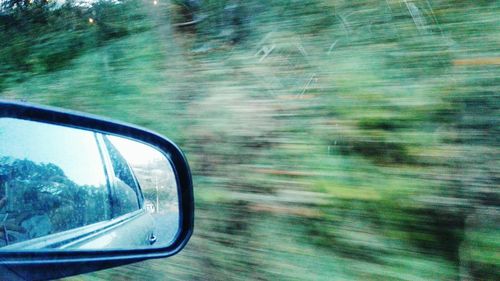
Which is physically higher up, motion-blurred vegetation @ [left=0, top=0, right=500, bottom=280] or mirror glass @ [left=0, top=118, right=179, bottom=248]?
mirror glass @ [left=0, top=118, right=179, bottom=248]

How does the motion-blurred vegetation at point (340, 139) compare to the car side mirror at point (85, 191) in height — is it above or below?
below

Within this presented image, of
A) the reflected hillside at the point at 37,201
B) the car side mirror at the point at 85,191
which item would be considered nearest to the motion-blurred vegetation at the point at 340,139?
the car side mirror at the point at 85,191

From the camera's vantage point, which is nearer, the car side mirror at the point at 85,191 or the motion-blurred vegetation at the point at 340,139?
the car side mirror at the point at 85,191

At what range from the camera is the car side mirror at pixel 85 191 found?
1579 mm

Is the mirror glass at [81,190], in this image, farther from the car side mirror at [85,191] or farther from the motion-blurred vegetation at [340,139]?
the motion-blurred vegetation at [340,139]

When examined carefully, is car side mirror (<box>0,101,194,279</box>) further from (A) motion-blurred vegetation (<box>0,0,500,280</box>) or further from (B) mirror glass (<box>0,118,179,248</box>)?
(A) motion-blurred vegetation (<box>0,0,500,280</box>)

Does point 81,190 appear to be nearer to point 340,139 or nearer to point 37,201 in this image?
point 37,201

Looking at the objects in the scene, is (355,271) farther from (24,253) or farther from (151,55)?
(151,55)

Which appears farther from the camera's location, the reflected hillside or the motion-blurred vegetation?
the motion-blurred vegetation

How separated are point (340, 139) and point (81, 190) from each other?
1683 millimetres

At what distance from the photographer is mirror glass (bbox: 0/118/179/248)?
1.59m

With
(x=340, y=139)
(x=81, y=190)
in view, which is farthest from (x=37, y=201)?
(x=340, y=139)

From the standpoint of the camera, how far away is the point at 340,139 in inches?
120

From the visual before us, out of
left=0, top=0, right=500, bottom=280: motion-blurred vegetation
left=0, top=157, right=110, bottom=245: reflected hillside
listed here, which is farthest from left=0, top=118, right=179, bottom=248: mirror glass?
→ left=0, top=0, right=500, bottom=280: motion-blurred vegetation
